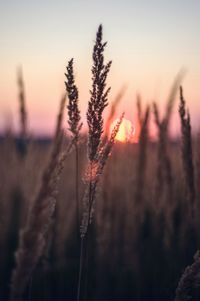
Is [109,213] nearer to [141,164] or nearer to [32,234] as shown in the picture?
[141,164]

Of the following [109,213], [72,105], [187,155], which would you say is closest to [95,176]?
[72,105]

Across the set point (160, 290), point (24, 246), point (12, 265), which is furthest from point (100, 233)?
point (24, 246)

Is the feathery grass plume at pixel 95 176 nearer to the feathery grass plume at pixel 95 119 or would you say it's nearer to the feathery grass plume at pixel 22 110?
the feathery grass plume at pixel 95 119

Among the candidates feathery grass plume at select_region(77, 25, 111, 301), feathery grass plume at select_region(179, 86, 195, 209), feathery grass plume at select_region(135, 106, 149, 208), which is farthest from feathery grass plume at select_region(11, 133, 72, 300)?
feathery grass plume at select_region(135, 106, 149, 208)

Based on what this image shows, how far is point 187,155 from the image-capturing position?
247cm

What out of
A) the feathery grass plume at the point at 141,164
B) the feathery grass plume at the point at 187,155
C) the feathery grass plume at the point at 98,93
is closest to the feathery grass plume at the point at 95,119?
the feathery grass plume at the point at 98,93

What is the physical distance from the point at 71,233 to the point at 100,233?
235 cm

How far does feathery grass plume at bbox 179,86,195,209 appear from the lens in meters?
2.30

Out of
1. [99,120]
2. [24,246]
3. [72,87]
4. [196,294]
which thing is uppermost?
[72,87]

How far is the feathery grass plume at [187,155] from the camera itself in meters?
2.30

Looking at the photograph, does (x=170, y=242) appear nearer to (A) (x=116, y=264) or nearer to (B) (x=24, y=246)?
(A) (x=116, y=264)

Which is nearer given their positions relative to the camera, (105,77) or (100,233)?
(105,77)

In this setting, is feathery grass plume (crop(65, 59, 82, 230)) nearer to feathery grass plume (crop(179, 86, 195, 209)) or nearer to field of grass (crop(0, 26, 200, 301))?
field of grass (crop(0, 26, 200, 301))

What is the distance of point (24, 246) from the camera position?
1.21m
